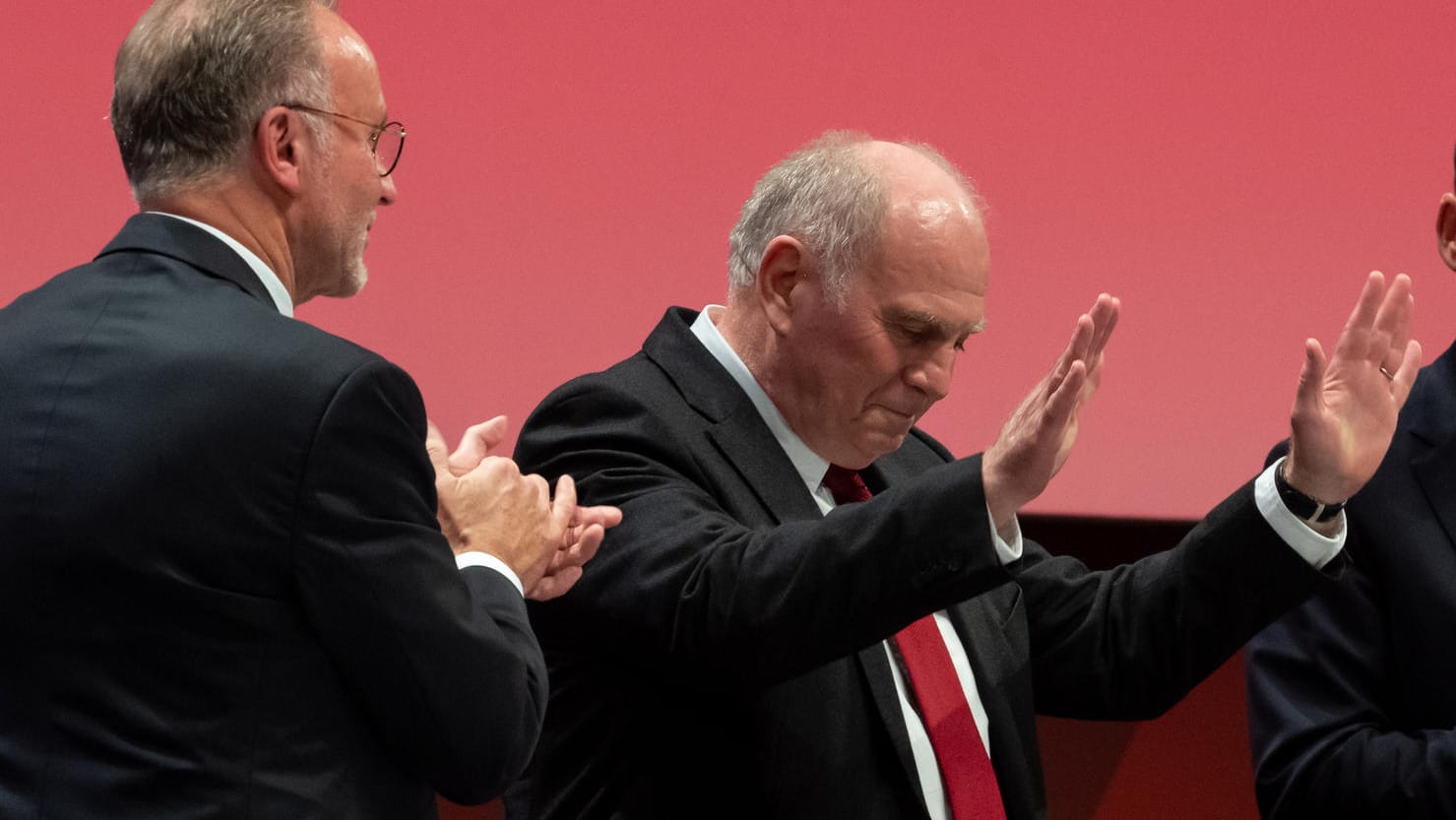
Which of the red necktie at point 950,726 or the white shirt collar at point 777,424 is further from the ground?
the white shirt collar at point 777,424

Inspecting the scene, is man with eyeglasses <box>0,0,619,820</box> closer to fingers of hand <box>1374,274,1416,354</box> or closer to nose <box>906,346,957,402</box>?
nose <box>906,346,957,402</box>

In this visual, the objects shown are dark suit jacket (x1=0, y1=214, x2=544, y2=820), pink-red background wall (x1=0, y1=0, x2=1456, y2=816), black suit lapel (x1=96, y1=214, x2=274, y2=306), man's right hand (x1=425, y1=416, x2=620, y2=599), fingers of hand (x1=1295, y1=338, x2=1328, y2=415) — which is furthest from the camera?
pink-red background wall (x1=0, y1=0, x2=1456, y2=816)

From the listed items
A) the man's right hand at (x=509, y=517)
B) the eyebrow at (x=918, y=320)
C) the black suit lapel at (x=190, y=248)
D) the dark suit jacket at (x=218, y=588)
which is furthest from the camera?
the eyebrow at (x=918, y=320)

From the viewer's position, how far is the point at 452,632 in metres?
1.31

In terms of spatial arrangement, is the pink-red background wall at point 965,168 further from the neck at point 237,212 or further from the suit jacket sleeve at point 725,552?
the neck at point 237,212

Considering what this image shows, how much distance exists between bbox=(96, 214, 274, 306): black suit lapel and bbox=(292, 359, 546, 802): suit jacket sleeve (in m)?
0.17

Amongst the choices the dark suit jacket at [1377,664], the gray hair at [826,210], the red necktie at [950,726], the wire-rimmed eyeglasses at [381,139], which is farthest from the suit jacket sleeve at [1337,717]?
the wire-rimmed eyeglasses at [381,139]

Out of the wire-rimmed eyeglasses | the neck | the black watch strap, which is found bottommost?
the black watch strap

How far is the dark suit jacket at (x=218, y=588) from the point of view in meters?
1.26

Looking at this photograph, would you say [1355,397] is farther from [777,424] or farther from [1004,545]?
[777,424]

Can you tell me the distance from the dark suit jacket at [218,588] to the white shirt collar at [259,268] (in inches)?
4.2

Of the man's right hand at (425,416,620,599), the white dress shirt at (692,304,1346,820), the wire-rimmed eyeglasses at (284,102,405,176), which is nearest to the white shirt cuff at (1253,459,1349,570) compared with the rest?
the white dress shirt at (692,304,1346,820)

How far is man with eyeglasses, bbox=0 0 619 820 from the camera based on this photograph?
1.26 m

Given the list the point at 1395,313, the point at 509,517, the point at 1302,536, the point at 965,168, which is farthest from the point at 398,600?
the point at 965,168
